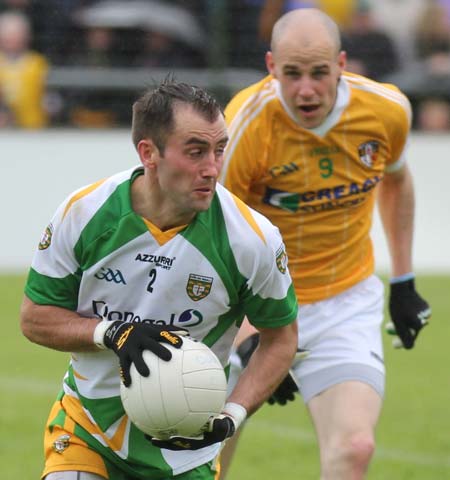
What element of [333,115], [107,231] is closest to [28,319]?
[107,231]

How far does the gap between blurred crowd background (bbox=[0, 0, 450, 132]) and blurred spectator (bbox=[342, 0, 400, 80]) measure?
0.09ft

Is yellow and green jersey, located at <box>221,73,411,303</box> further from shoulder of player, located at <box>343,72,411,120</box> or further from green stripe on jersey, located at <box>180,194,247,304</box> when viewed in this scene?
green stripe on jersey, located at <box>180,194,247,304</box>

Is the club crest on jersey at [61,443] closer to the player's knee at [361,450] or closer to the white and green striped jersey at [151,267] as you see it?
the white and green striped jersey at [151,267]

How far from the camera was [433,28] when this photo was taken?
606 inches

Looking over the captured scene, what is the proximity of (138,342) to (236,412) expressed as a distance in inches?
19.3

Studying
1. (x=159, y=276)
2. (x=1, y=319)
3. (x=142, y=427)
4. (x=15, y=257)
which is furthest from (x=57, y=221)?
(x=15, y=257)

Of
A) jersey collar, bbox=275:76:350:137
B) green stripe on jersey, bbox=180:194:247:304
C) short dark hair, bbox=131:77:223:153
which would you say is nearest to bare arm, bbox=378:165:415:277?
jersey collar, bbox=275:76:350:137

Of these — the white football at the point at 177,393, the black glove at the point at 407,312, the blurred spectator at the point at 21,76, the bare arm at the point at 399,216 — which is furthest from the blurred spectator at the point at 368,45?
the white football at the point at 177,393

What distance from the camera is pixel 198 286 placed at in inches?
174

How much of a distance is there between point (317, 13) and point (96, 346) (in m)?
2.20

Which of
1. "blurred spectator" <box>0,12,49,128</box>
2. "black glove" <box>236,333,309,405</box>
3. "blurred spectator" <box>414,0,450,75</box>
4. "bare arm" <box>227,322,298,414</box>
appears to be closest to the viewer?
"bare arm" <box>227,322,298,414</box>

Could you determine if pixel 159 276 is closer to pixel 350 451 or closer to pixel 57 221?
pixel 57 221

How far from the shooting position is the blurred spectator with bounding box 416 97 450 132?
15617mm

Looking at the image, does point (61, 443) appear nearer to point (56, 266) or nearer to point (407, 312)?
point (56, 266)
